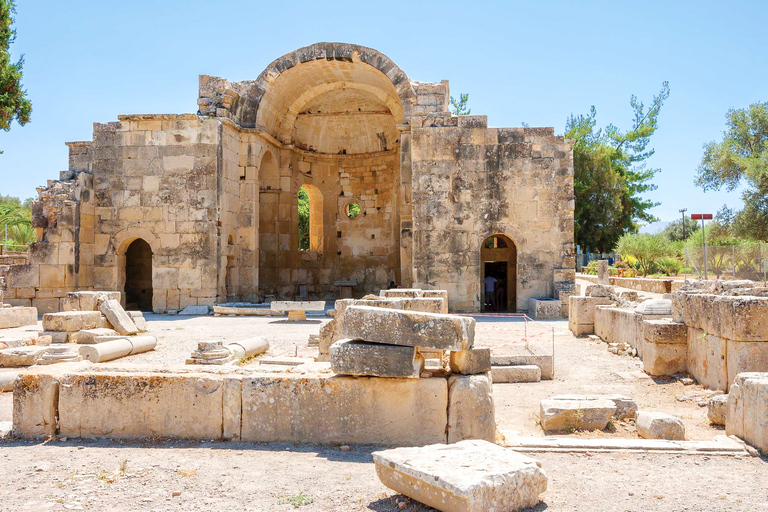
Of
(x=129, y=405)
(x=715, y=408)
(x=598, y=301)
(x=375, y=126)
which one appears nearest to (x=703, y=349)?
(x=715, y=408)

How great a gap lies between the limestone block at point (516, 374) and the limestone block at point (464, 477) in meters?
4.44

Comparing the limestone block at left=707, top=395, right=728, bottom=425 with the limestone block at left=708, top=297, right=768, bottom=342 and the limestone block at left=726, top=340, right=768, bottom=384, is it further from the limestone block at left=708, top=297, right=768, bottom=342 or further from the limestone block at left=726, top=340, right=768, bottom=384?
the limestone block at left=708, top=297, right=768, bottom=342

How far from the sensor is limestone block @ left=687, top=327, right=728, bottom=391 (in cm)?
702

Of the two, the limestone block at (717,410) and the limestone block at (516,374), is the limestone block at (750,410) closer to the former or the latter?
the limestone block at (717,410)

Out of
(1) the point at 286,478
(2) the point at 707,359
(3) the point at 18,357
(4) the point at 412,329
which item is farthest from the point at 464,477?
(3) the point at 18,357

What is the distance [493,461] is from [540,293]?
1379cm

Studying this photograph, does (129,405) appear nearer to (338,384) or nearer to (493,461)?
(338,384)

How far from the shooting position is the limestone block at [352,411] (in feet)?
16.5

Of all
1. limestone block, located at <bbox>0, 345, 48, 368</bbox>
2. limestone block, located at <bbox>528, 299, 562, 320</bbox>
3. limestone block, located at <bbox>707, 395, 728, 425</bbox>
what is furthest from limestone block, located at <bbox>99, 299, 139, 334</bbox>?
limestone block, located at <bbox>707, 395, 728, 425</bbox>

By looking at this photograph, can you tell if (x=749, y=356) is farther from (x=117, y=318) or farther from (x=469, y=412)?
(x=117, y=318)

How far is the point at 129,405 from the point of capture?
5.28 meters

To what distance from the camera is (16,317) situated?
13.8m

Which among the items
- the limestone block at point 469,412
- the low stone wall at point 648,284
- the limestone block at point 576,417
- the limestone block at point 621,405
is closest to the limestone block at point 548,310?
the low stone wall at point 648,284

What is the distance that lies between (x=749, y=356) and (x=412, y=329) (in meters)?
4.44
